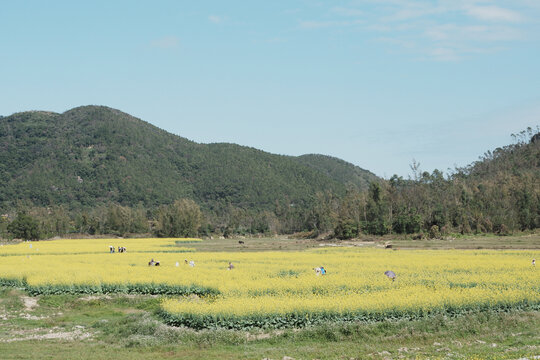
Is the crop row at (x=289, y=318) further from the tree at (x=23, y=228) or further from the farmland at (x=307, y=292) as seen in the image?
the tree at (x=23, y=228)

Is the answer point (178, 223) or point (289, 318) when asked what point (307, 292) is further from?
point (178, 223)

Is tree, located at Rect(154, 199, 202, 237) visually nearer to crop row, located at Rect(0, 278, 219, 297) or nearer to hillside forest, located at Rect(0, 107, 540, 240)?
hillside forest, located at Rect(0, 107, 540, 240)

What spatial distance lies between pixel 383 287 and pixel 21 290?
68.4 feet

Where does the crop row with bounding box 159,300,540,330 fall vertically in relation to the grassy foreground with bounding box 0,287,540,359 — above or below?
above

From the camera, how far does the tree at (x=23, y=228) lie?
95250 millimetres

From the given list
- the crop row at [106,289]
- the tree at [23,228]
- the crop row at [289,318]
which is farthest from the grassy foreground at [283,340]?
the tree at [23,228]

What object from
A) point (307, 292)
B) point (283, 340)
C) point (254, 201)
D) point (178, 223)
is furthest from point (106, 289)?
point (254, 201)

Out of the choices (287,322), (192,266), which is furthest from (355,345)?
(192,266)

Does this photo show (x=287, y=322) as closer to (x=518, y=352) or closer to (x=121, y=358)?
(x=121, y=358)

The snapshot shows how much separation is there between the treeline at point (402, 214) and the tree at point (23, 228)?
18 cm

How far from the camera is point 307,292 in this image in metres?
25.0

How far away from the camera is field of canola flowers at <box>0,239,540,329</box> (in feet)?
65.2

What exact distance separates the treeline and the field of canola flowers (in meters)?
37.2

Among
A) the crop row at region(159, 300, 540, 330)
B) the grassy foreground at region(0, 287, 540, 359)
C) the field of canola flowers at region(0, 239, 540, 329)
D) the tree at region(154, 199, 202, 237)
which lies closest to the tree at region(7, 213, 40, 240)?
the tree at region(154, 199, 202, 237)
